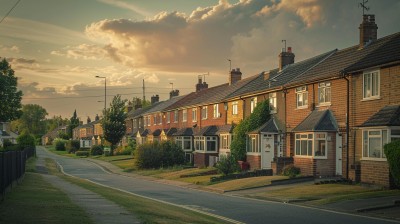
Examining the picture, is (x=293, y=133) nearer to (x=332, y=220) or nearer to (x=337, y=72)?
(x=337, y=72)

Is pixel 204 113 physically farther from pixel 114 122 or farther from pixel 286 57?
pixel 114 122

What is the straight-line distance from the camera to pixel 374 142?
25.3m

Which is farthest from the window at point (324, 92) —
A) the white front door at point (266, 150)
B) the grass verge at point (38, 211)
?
the grass verge at point (38, 211)

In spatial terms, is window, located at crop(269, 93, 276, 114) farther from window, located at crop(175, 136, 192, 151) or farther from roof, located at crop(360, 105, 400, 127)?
window, located at crop(175, 136, 192, 151)

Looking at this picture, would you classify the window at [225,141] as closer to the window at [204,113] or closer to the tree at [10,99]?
the window at [204,113]

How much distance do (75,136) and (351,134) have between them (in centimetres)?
13276

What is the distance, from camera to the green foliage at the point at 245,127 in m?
38.8

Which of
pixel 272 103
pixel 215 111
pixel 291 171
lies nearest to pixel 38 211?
pixel 291 171

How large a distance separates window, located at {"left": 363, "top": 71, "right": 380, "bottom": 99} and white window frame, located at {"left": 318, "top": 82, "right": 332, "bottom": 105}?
3.76 metres

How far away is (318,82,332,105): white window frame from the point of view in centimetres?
3084

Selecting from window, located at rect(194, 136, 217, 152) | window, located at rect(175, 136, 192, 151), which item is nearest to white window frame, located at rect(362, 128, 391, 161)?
window, located at rect(194, 136, 217, 152)

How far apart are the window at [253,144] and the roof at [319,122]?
6323mm

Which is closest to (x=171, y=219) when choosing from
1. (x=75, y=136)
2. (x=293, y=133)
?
(x=293, y=133)

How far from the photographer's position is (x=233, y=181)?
33.6 metres
